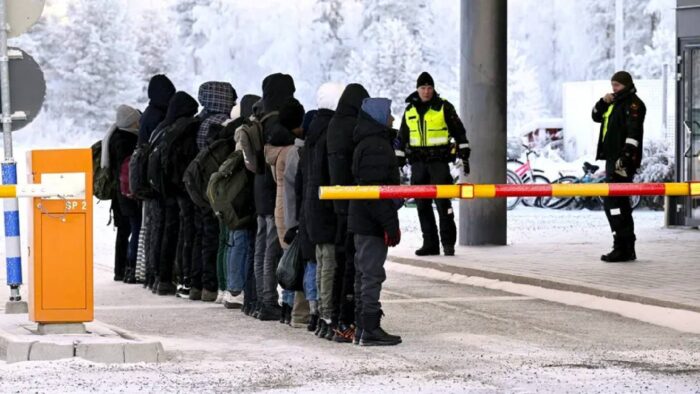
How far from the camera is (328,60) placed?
10494cm

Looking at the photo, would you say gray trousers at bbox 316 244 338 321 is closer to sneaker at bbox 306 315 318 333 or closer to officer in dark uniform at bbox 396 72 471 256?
sneaker at bbox 306 315 318 333

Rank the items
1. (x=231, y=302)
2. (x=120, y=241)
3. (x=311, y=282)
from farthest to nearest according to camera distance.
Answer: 1. (x=120, y=241)
2. (x=231, y=302)
3. (x=311, y=282)

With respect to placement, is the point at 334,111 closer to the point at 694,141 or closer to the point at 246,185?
the point at 246,185

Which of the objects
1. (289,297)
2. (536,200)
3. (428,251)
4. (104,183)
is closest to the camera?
(289,297)

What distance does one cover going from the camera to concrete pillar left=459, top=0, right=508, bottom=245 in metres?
21.5

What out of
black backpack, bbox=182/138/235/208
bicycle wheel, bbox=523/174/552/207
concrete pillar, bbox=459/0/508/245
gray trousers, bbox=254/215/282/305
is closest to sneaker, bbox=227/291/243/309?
gray trousers, bbox=254/215/282/305

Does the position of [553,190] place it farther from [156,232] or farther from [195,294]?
[156,232]

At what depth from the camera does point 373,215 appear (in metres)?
11.9

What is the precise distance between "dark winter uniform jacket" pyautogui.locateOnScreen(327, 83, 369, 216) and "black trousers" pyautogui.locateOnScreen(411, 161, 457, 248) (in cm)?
720

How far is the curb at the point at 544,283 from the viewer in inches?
557

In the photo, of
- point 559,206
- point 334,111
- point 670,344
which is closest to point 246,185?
point 334,111

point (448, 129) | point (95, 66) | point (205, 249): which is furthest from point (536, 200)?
point (95, 66)

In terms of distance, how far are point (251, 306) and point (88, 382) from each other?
177 inches

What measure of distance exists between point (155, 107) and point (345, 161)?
5.29 metres
